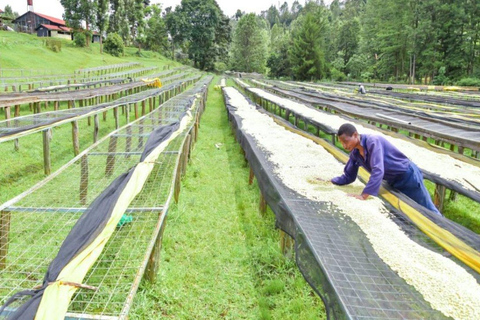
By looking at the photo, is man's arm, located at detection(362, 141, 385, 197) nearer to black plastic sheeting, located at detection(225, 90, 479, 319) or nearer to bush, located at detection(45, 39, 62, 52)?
black plastic sheeting, located at detection(225, 90, 479, 319)

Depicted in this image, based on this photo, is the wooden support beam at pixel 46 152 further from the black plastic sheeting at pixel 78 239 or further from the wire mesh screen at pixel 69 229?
the black plastic sheeting at pixel 78 239

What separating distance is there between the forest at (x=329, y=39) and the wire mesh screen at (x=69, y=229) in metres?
29.1

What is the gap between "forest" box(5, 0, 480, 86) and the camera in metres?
31.3

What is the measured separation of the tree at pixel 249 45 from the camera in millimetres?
56094

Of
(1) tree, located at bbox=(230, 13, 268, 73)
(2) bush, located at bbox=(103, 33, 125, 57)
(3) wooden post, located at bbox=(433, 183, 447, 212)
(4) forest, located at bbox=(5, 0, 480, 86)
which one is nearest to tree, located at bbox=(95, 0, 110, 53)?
(4) forest, located at bbox=(5, 0, 480, 86)

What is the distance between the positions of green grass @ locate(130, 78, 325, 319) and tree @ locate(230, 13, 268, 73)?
176ft

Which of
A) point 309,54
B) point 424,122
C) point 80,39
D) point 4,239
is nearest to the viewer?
point 4,239

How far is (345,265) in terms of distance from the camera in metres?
2.48

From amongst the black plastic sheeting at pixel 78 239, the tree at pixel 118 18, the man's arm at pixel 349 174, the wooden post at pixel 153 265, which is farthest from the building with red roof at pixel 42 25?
the wooden post at pixel 153 265

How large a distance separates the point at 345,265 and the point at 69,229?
10.4ft

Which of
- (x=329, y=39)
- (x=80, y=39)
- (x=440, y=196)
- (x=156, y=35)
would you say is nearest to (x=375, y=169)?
(x=440, y=196)

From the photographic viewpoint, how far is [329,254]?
2.60 metres

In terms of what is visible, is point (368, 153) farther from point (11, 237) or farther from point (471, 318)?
point (11, 237)

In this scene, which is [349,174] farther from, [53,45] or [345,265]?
[53,45]
